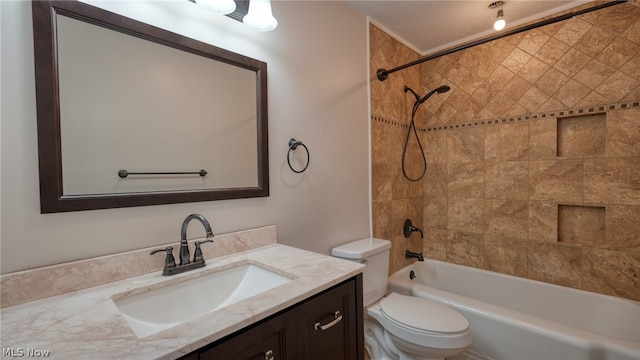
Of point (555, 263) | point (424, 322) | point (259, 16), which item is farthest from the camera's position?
point (555, 263)

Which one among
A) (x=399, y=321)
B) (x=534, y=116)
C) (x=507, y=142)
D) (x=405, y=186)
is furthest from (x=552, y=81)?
(x=399, y=321)

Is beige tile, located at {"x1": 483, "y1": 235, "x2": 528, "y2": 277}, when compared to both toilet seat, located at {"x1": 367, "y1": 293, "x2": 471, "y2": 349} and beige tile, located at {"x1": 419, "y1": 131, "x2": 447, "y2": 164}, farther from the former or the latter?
toilet seat, located at {"x1": 367, "y1": 293, "x2": 471, "y2": 349}

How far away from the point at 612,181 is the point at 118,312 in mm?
2758

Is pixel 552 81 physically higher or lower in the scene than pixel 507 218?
higher

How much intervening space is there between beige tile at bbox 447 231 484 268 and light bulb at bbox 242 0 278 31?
2.32m

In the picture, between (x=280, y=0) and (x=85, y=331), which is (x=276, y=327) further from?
(x=280, y=0)

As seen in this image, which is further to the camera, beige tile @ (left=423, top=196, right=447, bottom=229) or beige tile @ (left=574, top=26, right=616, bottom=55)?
beige tile @ (left=423, top=196, right=447, bottom=229)

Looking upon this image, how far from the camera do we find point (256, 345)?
722mm

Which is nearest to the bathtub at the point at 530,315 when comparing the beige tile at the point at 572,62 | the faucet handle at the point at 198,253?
the faucet handle at the point at 198,253

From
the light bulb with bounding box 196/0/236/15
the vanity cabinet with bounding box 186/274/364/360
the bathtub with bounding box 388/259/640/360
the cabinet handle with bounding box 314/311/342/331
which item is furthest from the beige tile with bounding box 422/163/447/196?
the light bulb with bounding box 196/0/236/15

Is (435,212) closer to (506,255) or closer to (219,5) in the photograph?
(506,255)

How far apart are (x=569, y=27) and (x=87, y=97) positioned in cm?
290

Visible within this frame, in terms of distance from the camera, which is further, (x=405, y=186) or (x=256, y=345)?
(x=405, y=186)

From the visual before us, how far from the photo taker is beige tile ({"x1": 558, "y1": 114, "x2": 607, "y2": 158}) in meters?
1.83
